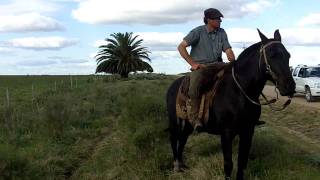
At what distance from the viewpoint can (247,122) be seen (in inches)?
297

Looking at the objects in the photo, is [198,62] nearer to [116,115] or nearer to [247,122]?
[247,122]

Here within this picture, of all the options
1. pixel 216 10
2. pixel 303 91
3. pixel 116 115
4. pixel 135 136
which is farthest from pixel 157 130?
pixel 303 91

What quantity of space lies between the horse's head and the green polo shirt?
1263 millimetres

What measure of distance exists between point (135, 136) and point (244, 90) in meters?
3.88

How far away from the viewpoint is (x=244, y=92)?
7.44 meters

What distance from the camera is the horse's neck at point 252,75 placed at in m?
7.41

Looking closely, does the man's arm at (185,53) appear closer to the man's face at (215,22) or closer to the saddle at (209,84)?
the saddle at (209,84)

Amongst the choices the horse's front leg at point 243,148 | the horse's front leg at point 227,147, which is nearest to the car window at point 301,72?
the horse's front leg at point 243,148

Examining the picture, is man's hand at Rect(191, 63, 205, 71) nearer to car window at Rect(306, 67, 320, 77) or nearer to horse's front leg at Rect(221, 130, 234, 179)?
horse's front leg at Rect(221, 130, 234, 179)

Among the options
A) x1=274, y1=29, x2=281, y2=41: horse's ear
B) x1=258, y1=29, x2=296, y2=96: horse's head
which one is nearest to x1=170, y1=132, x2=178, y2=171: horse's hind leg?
x1=258, y1=29, x2=296, y2=96: horse's head

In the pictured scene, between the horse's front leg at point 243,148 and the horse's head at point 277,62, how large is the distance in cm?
96

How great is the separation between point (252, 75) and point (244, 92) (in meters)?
0.27

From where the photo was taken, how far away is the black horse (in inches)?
277

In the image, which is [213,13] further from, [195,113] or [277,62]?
[277,62]
